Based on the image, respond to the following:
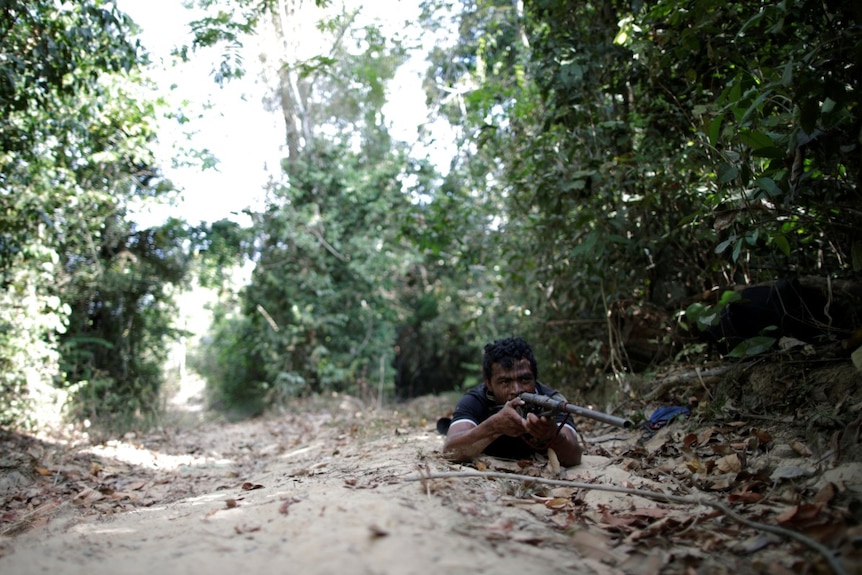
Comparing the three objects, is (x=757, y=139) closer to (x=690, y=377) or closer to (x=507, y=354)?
(x=507, y=354)

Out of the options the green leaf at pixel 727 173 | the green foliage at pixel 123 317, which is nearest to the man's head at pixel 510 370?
the green leaf at pixel 727 173

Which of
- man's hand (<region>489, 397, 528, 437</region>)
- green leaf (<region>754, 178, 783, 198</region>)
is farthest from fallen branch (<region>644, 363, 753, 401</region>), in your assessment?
man's hand (<region>489, 397, 528, 437</region>)

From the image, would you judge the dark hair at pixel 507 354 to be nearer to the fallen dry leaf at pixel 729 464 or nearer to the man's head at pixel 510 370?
the man's head at pixel 510 370

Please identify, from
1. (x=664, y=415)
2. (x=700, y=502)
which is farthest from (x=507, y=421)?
(x=664, y=415)

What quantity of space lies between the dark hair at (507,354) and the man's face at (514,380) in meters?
0.03

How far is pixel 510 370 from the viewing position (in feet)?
13.4

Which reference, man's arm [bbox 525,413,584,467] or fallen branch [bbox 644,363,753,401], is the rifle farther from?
fallen branch [bbox 644,363,753,401]

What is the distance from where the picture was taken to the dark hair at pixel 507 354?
410 cm

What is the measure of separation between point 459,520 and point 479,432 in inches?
51.1

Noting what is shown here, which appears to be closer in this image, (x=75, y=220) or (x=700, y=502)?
(x=700, y=502)

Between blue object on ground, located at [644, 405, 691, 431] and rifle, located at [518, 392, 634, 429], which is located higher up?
rifle, located at [518, 392, 634, 429]

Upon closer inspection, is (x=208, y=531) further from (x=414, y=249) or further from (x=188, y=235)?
(x=414, y=249)

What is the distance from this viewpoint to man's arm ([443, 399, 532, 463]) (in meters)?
3.57

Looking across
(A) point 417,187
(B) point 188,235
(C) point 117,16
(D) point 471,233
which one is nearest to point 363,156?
(A) point 417,187
